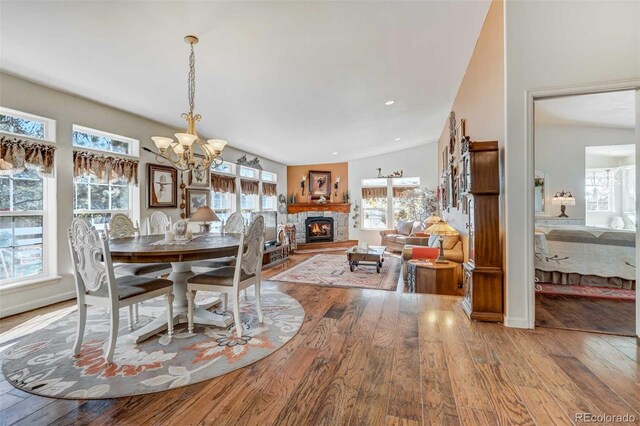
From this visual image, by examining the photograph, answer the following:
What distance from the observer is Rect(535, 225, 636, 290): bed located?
144 inches

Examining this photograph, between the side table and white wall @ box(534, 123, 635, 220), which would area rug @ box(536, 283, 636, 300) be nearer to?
the side table

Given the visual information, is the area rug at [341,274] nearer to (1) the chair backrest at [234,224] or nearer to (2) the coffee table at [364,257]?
(2) the coffee table at [364,257]

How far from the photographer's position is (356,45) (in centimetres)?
295

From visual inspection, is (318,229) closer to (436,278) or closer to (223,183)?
(223,183)

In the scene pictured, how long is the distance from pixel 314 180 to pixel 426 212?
12.0ft

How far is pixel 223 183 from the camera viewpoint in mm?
6230

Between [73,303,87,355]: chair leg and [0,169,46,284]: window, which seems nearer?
[73,303,87,355]: chair leg

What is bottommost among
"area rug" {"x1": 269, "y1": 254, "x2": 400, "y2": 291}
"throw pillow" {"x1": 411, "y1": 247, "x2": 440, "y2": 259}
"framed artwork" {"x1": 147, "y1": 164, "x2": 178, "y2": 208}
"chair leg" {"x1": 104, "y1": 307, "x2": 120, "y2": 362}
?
"area rug" {"x1": 269, "y1": 254, "x2": 400, "y2": 291}

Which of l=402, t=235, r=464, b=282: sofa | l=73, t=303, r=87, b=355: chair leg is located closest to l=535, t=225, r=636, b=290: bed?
l=402, t=235, r=464, b=282: sofa

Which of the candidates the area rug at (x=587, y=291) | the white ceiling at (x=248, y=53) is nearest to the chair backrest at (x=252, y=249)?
the white ceiling at (x=248, y=53)

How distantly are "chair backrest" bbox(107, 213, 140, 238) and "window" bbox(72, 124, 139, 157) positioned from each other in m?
1.17

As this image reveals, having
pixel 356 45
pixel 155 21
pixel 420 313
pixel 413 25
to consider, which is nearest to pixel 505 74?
pixel 413 25

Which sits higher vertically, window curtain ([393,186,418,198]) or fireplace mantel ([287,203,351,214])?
window curtain ([393,186,418,198])

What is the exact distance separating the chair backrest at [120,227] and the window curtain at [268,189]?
181 inches
